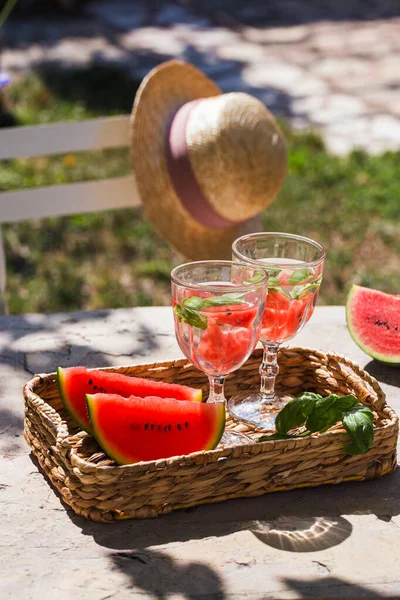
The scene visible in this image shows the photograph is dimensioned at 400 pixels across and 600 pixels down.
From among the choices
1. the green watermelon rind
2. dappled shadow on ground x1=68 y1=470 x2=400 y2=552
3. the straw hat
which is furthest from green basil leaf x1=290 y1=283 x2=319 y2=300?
the straw hat

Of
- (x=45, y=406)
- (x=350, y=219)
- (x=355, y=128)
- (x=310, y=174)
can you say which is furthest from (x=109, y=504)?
(x=355, y=128)

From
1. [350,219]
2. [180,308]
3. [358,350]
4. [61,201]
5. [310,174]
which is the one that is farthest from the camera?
[310,174]

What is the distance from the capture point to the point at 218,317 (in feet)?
5.24

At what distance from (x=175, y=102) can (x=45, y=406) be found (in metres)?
1.92

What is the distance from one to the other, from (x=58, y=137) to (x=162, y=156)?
0.44m

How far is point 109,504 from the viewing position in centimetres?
150

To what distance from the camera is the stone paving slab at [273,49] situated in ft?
22.1

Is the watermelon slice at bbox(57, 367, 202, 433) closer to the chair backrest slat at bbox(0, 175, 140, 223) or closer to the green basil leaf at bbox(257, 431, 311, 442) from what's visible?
the green basil leaf at bbox(257, 431, 311, 442)

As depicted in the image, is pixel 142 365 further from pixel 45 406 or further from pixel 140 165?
pixel 140 165

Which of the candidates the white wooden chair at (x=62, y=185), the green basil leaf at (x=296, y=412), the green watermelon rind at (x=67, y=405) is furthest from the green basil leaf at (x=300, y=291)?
the white wooden chair at (x=62, y=185)

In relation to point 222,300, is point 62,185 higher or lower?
lower

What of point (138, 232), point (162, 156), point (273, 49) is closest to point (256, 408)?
point (162, 156)

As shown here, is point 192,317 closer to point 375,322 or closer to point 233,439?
point 233,439

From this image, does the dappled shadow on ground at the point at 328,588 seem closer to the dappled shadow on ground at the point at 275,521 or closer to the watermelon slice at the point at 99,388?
the dappled shadow on ground at the point at 275,521
